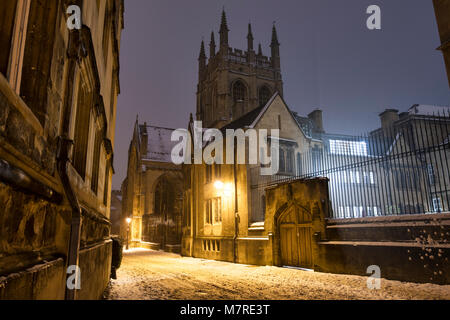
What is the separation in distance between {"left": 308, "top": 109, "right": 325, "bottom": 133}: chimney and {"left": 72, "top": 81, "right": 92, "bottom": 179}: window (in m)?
39.1

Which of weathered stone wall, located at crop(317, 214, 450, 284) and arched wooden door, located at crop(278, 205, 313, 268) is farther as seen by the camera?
arched wooden door, located at crop(278, 205, 313, 268)

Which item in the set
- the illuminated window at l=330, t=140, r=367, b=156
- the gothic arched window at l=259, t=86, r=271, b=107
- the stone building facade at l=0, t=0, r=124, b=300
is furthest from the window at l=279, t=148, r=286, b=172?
the gothic arched window at l=259, t=86, r=271, b=107

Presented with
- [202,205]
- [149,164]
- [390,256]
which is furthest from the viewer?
[149,164]

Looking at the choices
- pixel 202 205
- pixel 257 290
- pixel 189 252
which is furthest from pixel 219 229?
pixel 257 290

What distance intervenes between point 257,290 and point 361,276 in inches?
169

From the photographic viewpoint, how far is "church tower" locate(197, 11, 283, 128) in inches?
2184

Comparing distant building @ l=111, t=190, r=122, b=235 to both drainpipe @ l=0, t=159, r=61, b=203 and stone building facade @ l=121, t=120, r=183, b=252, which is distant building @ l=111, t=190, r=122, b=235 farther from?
drainpipe @ l=0, t=159, r=61, b=203

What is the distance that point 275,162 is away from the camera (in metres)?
20.1

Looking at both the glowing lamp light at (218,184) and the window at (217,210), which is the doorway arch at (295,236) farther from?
the window at (217,210)

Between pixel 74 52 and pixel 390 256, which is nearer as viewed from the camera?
pixel 74 52

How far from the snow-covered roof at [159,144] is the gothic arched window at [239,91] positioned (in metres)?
14.7

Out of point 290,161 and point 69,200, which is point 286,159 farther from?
point 69,200

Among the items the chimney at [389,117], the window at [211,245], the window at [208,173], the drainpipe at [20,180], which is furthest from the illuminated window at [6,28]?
the chimney at [389,117]

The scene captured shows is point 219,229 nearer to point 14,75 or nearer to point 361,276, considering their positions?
point 361,276
